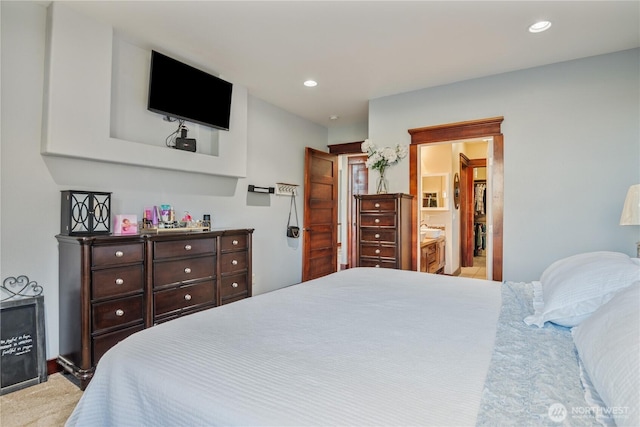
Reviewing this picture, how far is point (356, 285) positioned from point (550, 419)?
1.32 metres

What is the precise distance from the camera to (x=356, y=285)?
6.47ft

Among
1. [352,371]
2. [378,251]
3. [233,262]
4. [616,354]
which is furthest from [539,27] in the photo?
[233,262]

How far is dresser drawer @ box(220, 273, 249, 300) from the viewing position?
310 centimetres

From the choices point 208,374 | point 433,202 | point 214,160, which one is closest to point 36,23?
point 214,160

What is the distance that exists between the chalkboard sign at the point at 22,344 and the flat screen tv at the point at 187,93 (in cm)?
178

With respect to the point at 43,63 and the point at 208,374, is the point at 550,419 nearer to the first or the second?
the point at 208,374

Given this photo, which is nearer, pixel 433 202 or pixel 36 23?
pixel 36 23

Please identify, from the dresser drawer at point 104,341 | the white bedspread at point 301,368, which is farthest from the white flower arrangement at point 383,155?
the dresser drawer at point 104,341

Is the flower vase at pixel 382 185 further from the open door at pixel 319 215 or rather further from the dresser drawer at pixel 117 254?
the dresser drawer at pixel 117 254

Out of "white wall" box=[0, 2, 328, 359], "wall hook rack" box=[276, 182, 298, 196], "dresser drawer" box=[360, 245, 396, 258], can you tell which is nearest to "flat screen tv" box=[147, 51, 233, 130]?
"white wall" box=[0, 2, 328, 359]

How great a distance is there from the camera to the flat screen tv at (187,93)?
281cm

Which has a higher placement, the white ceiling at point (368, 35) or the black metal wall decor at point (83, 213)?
the white ceiling at point (368, 35)

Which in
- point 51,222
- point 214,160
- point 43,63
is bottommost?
point 51,222

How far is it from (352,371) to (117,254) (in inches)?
83.1
